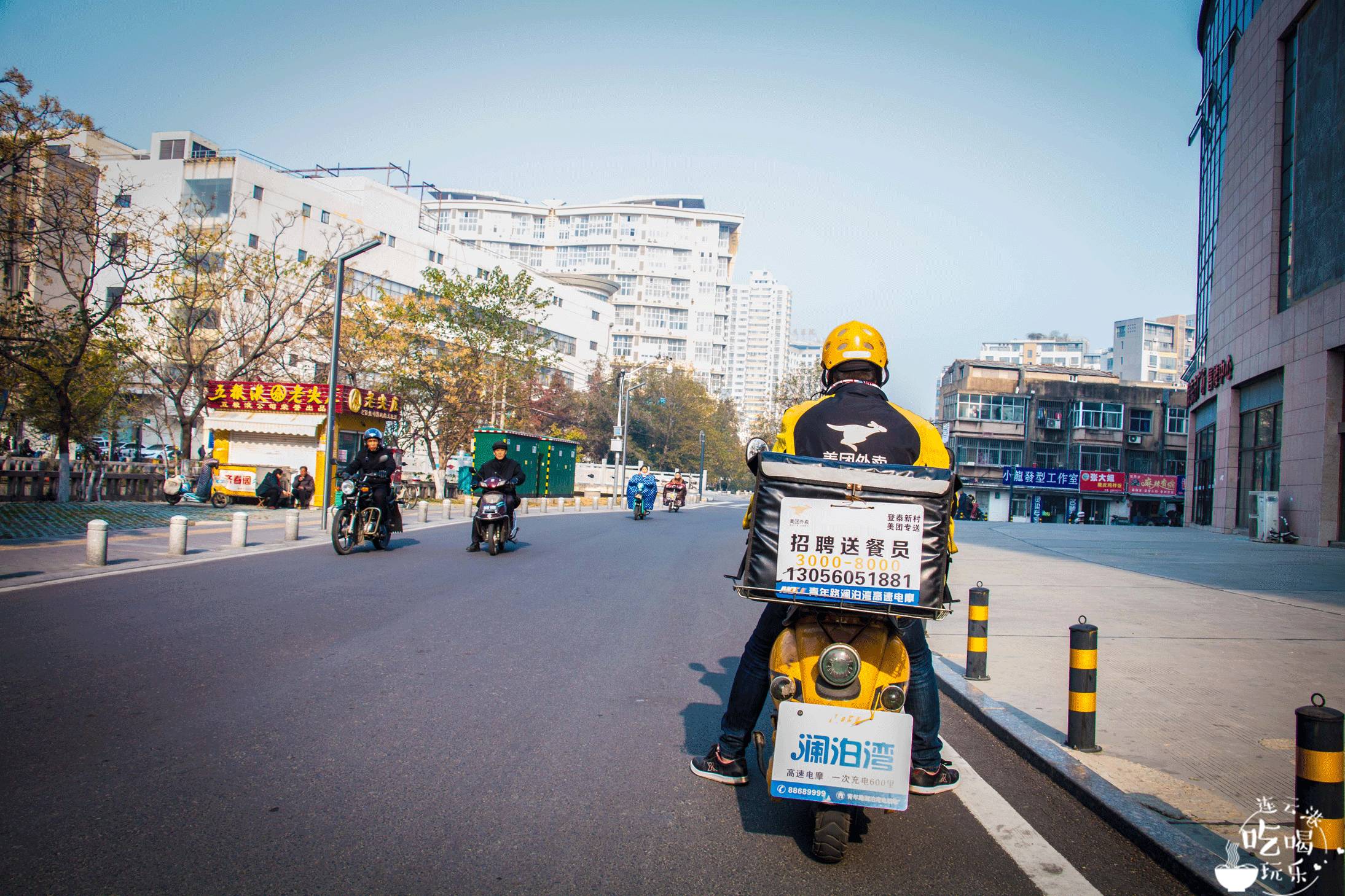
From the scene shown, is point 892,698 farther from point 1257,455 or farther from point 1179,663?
point 1257,455

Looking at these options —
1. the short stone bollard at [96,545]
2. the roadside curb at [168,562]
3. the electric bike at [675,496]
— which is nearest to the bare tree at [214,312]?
the roadside curb at [168,562]

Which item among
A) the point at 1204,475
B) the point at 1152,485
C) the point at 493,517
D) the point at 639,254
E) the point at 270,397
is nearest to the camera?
the point at 493,517

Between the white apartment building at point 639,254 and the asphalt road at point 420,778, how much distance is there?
98.9 metres

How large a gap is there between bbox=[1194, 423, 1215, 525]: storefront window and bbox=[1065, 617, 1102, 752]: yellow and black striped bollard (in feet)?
134

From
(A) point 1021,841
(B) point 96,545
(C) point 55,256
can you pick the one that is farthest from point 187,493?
(A) point 1021,841

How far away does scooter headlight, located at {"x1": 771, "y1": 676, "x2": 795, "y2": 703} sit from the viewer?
3480 millimetres

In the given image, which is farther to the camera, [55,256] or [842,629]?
[55,256]

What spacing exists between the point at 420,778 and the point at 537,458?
111 ft

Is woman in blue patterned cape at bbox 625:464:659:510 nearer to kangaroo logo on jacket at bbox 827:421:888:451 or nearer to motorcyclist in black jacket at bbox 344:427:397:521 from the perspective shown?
motorcyclist in black jacket at bbox 344:427:397:521

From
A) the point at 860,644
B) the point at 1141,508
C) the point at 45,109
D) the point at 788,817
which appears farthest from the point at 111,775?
the point at 1141,508

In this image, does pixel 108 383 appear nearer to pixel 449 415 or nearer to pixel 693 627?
pixel 449 415

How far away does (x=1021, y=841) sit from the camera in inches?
143

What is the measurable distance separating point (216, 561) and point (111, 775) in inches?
342

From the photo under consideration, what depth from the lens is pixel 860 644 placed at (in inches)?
138
